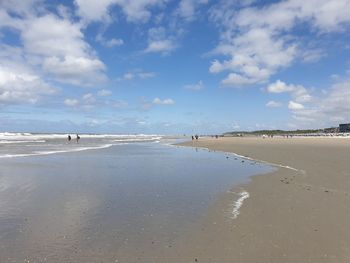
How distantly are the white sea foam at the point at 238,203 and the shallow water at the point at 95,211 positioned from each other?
755 millimetres

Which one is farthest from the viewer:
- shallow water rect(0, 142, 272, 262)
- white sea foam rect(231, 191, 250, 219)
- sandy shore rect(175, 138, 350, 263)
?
white sea foam rect(231, 191, 250, 219)

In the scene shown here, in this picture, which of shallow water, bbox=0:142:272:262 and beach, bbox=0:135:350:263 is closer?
beach, bbox=0:135:350:263

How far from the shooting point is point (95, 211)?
9.49 meters

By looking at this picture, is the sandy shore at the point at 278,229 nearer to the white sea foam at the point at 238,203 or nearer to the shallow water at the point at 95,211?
the white sea foam at the point at 238,203

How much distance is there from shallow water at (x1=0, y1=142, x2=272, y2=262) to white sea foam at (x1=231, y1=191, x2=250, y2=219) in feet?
2.48

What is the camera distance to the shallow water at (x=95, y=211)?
6684 mm

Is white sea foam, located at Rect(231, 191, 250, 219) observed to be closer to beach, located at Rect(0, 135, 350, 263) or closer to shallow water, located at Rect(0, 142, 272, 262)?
beach, located at Rect(0, 135, 350, 263)

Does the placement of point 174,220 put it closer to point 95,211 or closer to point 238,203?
point 95,211

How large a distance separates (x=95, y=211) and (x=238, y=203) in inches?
160

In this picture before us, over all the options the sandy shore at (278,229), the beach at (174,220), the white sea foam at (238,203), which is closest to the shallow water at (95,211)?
the beach at (174,220)

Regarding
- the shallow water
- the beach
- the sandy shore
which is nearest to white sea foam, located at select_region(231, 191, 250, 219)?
the beach

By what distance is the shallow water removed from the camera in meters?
6.68

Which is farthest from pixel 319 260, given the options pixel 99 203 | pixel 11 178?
pixel 11 178

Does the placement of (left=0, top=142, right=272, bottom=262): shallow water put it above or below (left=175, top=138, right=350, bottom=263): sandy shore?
above
